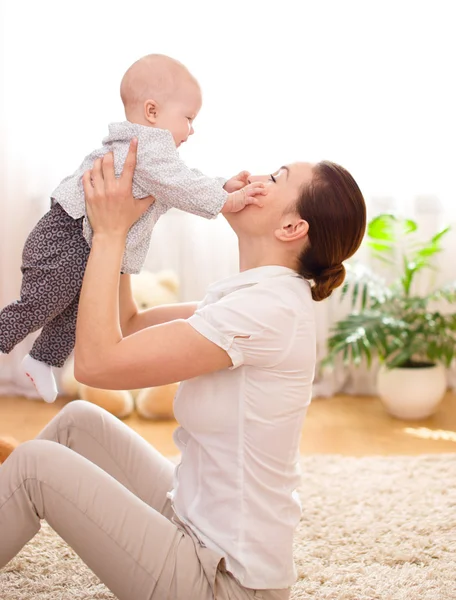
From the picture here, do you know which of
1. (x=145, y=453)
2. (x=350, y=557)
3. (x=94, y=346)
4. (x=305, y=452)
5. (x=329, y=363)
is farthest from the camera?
(x=329, y=363)

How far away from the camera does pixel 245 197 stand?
143cm

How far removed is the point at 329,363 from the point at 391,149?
106 centimetres

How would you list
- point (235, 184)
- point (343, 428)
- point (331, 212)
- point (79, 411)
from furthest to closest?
point (343, 428) → point (79, 411) → point (235, 184) → point (331, 212)

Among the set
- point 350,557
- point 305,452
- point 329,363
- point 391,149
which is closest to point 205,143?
point 391,149

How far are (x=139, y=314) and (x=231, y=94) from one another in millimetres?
1857

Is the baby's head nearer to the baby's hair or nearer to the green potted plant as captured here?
the baby's hair

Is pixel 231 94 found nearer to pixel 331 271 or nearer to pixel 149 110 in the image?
pixel 149 110

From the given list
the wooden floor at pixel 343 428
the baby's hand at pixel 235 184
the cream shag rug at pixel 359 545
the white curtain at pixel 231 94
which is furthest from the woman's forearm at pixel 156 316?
the white curtain at pixel 231 94

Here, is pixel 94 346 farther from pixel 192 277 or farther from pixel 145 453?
pixel 192 277

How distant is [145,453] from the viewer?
162 centimetres

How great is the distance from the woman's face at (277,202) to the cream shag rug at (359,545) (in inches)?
35.3

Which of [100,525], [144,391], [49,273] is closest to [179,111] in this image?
[49,273]

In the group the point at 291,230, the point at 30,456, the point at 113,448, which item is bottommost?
the point at 113,448

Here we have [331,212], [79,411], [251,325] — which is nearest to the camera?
[251,325]
